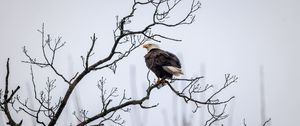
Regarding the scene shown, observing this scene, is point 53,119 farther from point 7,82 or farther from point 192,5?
point 192,5

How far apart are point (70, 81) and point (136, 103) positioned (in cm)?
77

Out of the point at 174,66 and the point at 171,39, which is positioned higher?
the point at 171,39

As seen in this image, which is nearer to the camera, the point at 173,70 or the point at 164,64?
the point at 173,70

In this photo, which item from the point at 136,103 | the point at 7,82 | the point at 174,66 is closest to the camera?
the point at 7,82

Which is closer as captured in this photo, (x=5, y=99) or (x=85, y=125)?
(x=5, y=99)

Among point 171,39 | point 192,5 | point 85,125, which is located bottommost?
point 85,125

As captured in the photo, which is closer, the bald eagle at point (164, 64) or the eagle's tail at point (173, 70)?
the eagle's tail at point (173, 70)

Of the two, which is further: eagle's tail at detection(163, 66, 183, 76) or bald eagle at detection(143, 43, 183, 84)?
bald eagle at detection(143, 43, 183, 84)

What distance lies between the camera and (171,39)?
4430 millimetres

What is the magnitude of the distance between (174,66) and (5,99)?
2.60m

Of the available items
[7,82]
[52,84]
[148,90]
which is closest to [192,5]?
[148,90]

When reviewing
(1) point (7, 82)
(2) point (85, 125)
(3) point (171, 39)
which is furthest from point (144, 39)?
(1) point (7, 82)

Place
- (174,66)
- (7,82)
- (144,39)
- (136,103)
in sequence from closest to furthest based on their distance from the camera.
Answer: (7,82) < (136,103) < (144,39) < (174,66)

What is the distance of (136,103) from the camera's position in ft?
13.9
